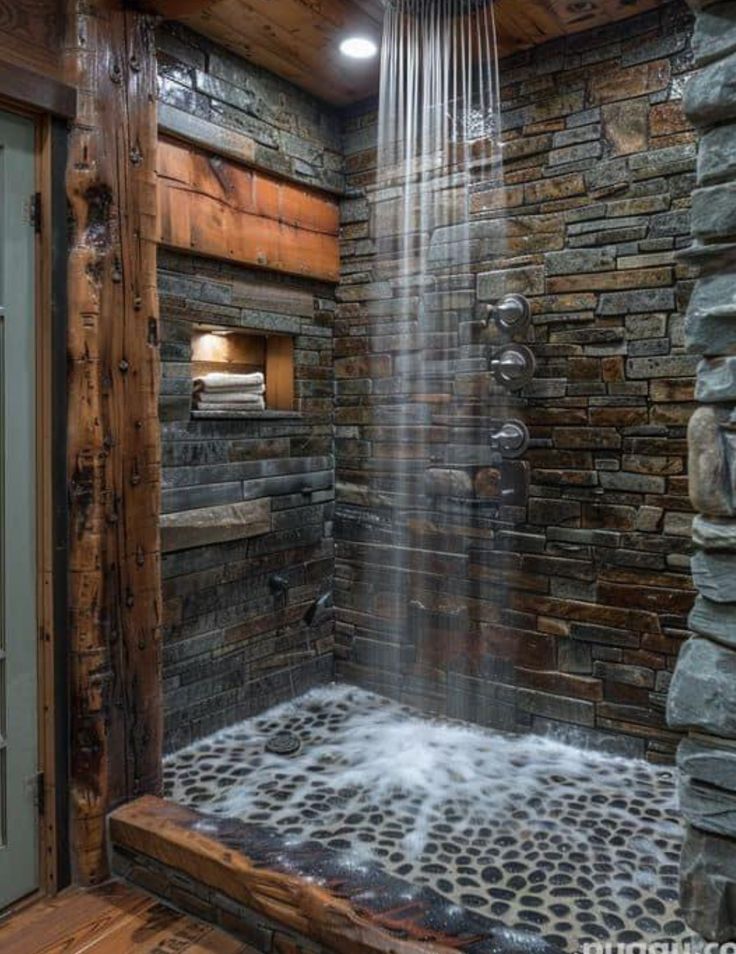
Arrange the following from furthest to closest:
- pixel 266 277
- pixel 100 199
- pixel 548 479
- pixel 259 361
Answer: pixel 259 361 < pixel 266 277 < pixel 548 479 < pixel 100 199

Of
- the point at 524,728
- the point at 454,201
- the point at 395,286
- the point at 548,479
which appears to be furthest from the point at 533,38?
the point at 524,728

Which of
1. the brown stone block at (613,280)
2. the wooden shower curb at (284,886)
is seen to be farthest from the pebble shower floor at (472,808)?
the brown stone block at (613,280)

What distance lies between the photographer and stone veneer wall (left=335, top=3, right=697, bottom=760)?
258cm

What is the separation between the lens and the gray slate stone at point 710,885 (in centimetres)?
122

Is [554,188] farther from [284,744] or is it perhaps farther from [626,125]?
[284,744]

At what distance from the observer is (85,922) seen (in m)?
1.89

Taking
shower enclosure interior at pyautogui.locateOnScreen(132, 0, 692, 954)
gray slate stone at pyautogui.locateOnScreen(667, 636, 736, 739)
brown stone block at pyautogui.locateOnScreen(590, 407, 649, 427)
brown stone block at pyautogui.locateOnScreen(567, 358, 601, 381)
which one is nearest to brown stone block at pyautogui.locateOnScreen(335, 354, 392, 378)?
shower enclosure interior at pyautogui.locateOnScreen(132, 0, 692, 954)

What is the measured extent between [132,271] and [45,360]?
0.36 metres

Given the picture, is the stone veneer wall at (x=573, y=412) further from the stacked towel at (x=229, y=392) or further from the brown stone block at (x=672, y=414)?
the stacked towel at (x=229, y=392)

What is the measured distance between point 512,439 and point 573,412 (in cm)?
24

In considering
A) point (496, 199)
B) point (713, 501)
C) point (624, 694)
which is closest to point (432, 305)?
point (496, 199)

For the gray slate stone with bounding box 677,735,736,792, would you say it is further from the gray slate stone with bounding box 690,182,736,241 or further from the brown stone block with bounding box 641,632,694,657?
the brown stone block with bounding box 641,632,694,657

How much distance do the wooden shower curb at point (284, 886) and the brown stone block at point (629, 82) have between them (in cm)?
251

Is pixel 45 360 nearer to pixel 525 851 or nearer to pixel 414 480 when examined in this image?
pixel 414 480
